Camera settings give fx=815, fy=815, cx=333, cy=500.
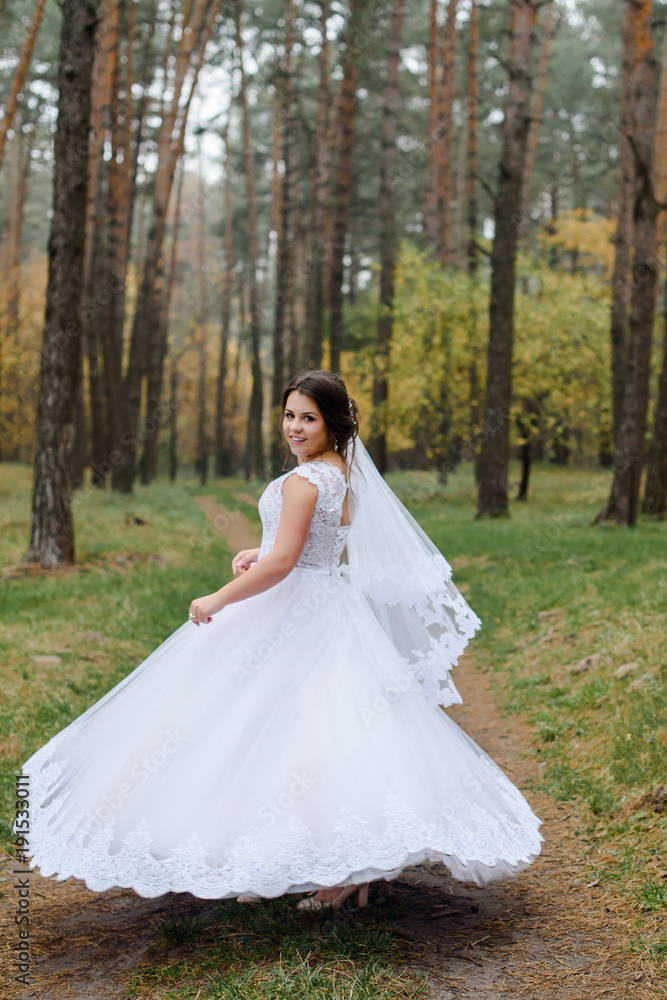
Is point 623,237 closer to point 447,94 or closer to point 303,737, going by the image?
point 447,94

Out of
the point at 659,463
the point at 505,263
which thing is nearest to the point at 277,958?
the point at 659,463

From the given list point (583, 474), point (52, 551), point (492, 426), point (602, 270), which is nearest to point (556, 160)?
point (602, 270)

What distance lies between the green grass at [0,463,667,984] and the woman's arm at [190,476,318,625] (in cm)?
132

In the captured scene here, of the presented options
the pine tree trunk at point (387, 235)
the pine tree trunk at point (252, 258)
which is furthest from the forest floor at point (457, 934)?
the pine tree trunk at point (252, 258)

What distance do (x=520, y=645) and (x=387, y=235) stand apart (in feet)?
54.4

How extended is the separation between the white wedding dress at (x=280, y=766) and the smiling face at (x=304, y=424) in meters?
0.14

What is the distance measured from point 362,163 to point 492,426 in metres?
21.7

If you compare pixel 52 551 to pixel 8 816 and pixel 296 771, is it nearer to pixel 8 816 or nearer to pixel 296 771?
pixel 8 816

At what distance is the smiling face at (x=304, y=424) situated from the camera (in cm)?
369

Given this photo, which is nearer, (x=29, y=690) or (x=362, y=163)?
(x=29, y=690)

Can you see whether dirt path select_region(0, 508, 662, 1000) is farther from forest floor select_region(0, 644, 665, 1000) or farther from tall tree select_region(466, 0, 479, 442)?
tall tree select_region(466, 0, 479, 442)

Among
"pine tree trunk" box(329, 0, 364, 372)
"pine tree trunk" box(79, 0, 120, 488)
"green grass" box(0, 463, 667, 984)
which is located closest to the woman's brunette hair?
"green grass" box(0, 463, 667, 984)

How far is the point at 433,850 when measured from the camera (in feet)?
10.1

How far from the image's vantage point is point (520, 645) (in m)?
7.99
